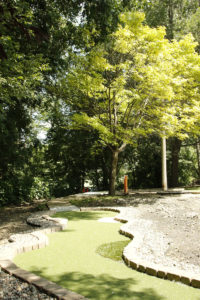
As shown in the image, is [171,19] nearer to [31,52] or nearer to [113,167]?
[113,167]

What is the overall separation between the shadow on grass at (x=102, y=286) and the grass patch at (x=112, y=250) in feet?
2.35

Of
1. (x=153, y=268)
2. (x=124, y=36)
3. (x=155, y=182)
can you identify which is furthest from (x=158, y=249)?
(x=155, y=182)

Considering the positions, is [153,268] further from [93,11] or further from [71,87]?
[71,87]

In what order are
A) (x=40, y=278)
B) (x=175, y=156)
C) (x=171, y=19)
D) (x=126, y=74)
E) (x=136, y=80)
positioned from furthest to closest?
(x=175, y=156) < (x=171, y=19) < (x=126, y=74) < (x=136, y=80) < (x=40, y=278)

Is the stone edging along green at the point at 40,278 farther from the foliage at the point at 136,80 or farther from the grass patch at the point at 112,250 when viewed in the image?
the foliage at the point at 136,80

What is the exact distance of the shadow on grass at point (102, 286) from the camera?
9.02 ft

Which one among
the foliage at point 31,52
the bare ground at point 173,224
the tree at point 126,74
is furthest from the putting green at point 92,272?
the tree at point 126,74

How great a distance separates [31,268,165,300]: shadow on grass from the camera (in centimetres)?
275

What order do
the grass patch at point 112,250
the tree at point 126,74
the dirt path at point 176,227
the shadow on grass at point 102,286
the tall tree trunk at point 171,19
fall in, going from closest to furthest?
the shadow on grass at point 102,286
the dirt path at point 176,227
the grass patch at point 112,250
the tree at point 126,74
the tall tree trunk at point 171,19

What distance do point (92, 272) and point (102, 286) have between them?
17.3 inches

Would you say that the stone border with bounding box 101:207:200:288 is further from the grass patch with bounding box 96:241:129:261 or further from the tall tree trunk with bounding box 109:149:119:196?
the tall tree trunk with bounding box 109:149:119:196

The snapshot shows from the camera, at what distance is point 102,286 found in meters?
2.98

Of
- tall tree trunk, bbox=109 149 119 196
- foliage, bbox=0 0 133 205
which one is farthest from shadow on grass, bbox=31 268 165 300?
tall tree trunk, bbox=109 149 119 196

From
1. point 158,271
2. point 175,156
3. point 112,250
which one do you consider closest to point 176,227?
point 112,250
